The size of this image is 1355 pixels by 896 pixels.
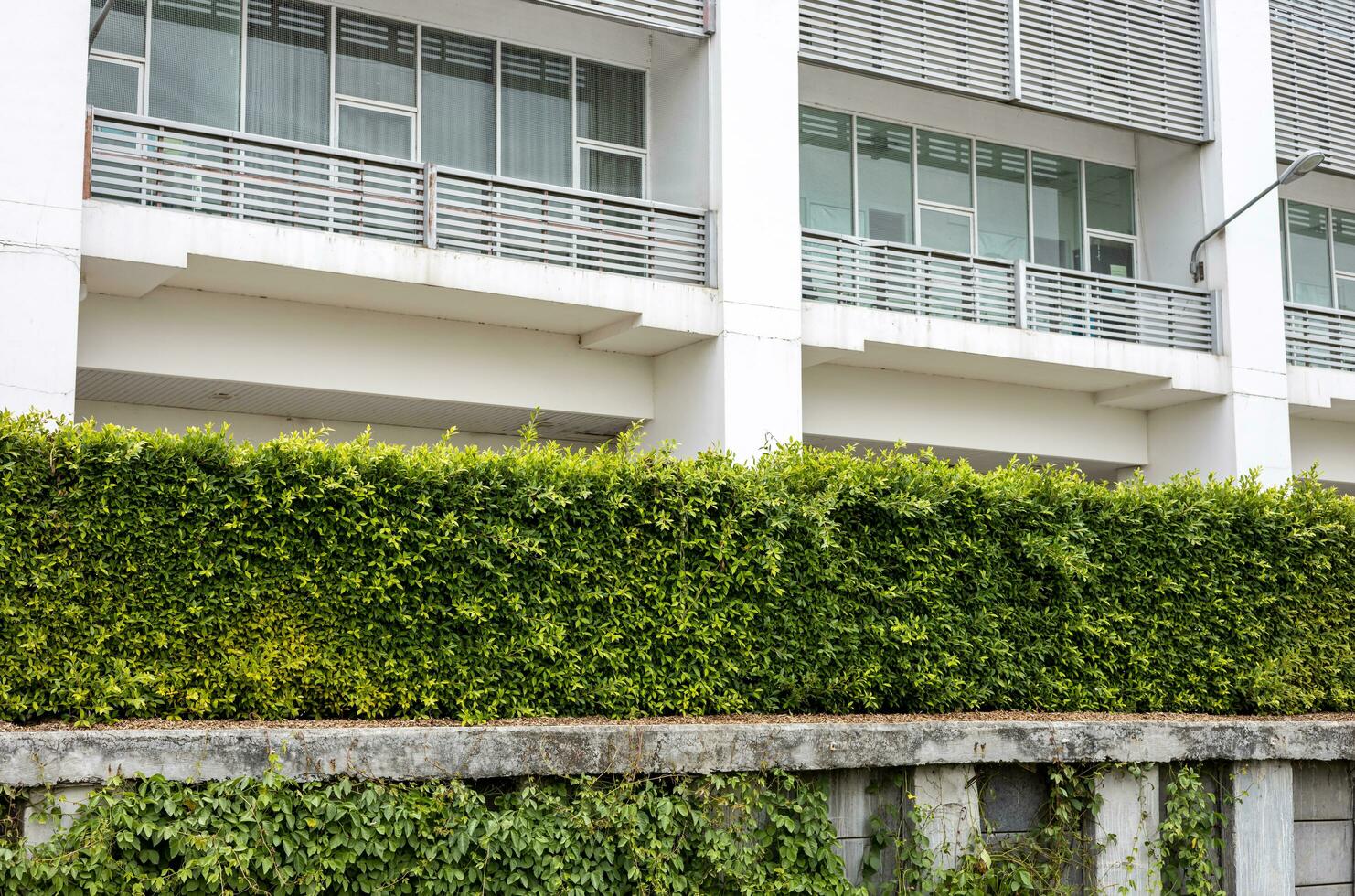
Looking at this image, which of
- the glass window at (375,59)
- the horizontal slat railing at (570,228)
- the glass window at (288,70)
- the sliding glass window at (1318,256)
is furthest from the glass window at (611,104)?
the sliding glass window at (1318,256)

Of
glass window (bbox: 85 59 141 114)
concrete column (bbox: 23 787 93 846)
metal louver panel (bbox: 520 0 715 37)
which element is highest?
metal louver panel (bbox: 520 0 715 37)

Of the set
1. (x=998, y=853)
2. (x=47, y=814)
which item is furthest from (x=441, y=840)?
(x=998, y=853)

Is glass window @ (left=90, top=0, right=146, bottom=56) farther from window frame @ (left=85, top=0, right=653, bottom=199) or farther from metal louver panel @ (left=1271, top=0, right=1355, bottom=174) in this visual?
metal louver panel @ (left=1271, top=0, right=1355, bottom=174)

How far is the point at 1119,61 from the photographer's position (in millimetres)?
16891

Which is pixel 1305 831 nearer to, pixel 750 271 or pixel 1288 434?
pixel 750 271

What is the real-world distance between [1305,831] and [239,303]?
10.1 m

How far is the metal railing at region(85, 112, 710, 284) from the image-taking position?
11961 millimetres

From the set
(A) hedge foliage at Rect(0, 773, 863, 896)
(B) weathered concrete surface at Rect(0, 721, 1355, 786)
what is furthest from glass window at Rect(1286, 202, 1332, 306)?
(A) hedge foliage at Rect(0, 773, 863, 896)

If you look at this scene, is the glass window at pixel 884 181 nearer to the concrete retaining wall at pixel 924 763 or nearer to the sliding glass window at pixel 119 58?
the sliding glass window at pixel 119 58

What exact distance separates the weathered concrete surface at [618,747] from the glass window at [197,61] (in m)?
9.04

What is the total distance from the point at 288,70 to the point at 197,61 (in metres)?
0.91

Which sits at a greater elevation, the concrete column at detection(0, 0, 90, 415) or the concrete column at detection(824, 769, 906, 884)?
the concrete column at detection(0, 0, 90, 415)

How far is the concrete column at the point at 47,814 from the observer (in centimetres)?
536

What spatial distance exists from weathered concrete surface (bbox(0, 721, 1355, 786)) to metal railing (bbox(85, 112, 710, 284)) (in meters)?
7.53
